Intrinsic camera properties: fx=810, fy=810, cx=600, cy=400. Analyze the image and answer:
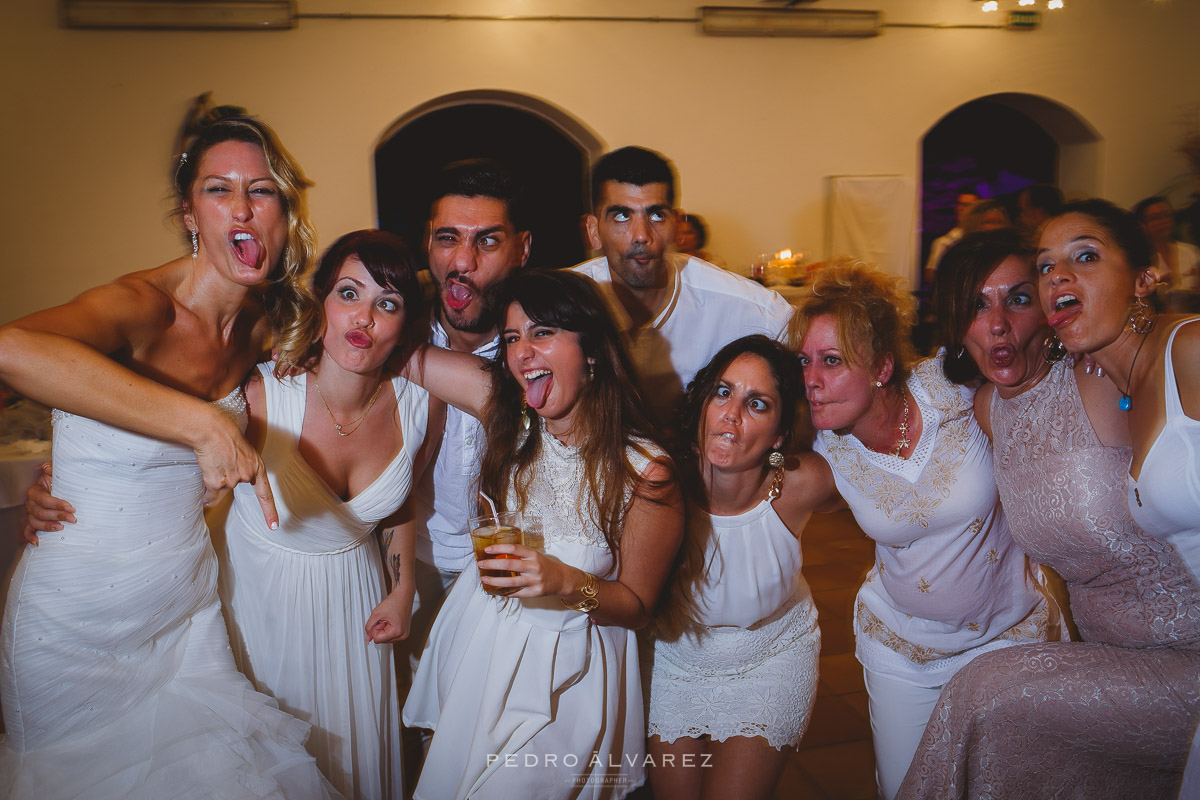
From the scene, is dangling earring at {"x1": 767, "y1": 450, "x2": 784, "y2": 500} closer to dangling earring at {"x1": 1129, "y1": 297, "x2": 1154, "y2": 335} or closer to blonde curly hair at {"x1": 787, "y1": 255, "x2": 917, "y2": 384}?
blonde curly hair at {"x1": 787, "y1": 255, "x2": 917, "y2": 384}

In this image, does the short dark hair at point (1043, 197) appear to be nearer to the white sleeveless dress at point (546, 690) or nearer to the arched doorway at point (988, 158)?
the white sleeveless dress at point (546, 690)

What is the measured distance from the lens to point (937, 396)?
2.43 metres

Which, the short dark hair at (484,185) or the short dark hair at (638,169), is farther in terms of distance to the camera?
the short dark hair at (638,169)

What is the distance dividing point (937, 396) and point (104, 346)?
222 centimetres

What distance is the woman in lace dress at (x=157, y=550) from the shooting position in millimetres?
1811

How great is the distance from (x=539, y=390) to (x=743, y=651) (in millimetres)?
1033

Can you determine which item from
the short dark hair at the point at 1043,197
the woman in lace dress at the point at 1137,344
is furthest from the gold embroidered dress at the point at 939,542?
the short dark hair at the point at 1043,197

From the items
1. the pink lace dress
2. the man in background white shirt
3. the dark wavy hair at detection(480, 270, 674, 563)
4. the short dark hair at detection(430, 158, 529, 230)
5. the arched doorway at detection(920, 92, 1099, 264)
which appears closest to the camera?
the pink lace dress

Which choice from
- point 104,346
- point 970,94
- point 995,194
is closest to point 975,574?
point 104,346

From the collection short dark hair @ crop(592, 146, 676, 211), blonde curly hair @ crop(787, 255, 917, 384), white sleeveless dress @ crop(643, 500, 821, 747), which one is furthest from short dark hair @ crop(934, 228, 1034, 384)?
short dark hair @ crop(592, 146, 676, 211)

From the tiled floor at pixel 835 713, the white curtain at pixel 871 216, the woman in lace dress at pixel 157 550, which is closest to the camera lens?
the woman in lace dress at pixel 157 550

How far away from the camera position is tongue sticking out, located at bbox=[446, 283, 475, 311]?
105 inches

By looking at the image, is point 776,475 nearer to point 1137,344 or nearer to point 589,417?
point 589,417

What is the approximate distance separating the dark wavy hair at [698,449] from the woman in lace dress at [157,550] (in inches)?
42.4
